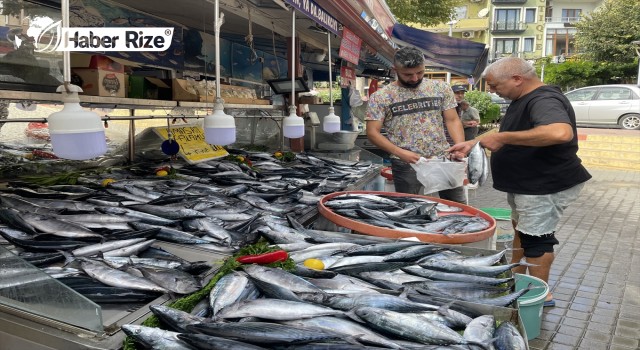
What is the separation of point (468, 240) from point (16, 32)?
3517mm

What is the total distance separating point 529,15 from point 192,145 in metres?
61.1

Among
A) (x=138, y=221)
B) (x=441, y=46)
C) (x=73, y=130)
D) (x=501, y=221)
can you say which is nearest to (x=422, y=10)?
(x=441, y=46)

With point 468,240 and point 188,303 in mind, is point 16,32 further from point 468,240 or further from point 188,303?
point 468,240

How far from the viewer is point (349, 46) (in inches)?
272

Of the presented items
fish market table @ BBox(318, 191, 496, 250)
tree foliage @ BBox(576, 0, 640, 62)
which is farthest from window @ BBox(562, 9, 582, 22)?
fish market table @ BBox(318, 191, 496, 250)

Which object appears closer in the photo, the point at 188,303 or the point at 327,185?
the point at 188,303

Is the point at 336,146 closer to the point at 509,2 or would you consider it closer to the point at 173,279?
the point at 173,279

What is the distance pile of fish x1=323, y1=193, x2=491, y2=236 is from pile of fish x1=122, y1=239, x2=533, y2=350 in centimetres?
57

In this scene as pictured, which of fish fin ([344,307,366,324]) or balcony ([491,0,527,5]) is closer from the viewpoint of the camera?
fish fin ([344,307,366,324])

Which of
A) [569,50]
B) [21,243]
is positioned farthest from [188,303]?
[569,50]

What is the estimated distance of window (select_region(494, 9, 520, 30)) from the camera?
56.9 meters

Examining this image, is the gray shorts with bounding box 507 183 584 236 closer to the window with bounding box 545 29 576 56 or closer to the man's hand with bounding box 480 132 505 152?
the man's hand with bounding box 480 132 505 152

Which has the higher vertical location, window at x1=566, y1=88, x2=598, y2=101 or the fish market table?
window at x1=566, y1=88, x2=598, y2=101

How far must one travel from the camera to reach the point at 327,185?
4.84 meters
